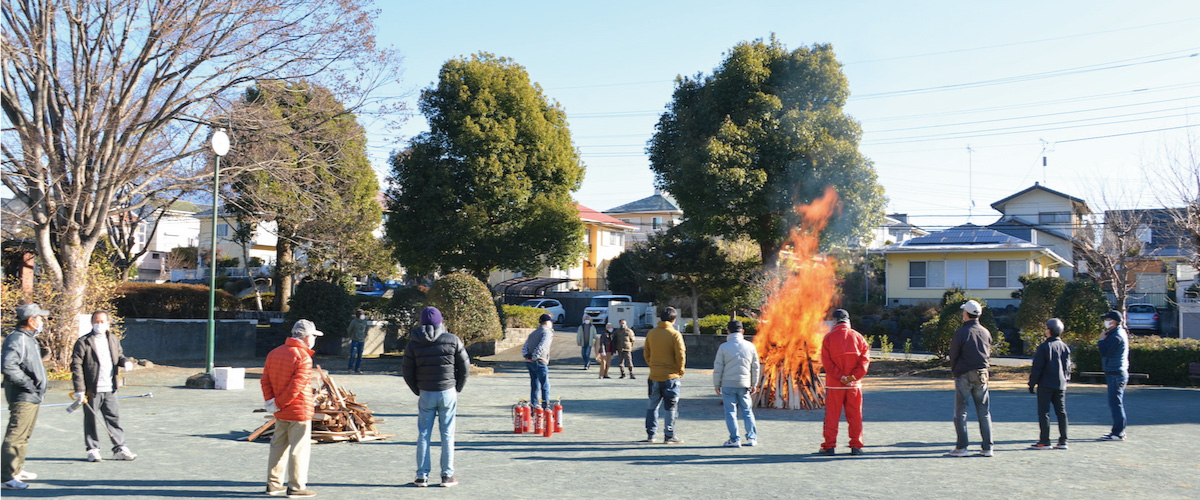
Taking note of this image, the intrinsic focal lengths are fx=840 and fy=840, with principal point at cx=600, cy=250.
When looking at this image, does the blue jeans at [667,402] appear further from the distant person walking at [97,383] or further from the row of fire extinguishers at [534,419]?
the distant person walking at [97,383]

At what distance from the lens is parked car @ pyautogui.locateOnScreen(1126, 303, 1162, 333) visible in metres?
39.5

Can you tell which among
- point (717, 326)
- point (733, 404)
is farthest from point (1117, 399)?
point (717, 326)

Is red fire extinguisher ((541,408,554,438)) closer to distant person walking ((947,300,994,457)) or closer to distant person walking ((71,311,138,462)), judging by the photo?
distant person walking ((71,311,138,462))

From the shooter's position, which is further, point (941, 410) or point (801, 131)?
point (801, 131)

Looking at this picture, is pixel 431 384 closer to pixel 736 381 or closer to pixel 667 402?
pixel 667 402

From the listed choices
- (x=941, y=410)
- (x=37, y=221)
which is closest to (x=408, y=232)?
(x=37, y=221)

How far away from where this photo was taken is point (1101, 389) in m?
18.7

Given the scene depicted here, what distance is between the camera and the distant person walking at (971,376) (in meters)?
9.81

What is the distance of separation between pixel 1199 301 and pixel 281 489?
115ft

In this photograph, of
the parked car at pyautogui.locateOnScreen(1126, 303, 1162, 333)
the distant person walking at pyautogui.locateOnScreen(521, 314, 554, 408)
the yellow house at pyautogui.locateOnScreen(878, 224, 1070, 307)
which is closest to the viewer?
the distant person walking at pyautogui.locateOnScreen(521, 314, 554, 408)

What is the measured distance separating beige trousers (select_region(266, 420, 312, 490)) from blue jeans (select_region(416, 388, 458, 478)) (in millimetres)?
1060

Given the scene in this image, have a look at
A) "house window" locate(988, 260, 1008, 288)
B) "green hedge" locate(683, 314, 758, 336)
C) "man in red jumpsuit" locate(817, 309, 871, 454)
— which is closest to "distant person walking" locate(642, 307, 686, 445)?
"man in red jumpsuit" locate(817, 309, 871, 454)

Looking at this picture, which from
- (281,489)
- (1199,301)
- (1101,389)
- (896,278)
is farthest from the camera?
(896,278)

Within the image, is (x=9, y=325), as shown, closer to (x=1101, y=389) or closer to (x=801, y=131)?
(x=801, y=131)
